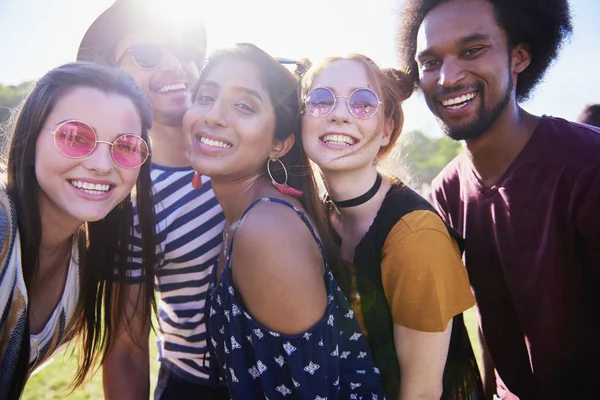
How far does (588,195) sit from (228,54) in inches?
85.8

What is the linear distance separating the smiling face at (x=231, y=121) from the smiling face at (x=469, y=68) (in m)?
1.22

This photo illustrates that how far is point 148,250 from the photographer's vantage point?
2.60 m

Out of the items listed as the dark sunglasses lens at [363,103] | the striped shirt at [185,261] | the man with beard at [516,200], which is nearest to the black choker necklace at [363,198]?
the dark sunglasses lens at [363,103]

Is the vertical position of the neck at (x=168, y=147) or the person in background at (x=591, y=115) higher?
the person in background at (x=591, y=115)

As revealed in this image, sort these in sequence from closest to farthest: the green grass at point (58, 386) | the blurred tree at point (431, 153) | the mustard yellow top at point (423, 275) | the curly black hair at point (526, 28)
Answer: the mustard yellow top at point (423, 275) < the curly black hair at point (526, 28) < the green grass at point (58, 386) < the blurred tree at point (431, 153)

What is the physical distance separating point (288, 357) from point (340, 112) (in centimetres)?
134

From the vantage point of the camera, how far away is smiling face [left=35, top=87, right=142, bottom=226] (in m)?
2.04

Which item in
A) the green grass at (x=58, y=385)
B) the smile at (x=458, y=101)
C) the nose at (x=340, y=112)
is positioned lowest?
the green grass at (x=58, y=385)

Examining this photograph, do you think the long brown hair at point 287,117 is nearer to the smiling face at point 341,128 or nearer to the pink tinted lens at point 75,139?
the smiling face at point 341,128

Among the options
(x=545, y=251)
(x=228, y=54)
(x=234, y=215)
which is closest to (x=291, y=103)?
(x=228, y=54)

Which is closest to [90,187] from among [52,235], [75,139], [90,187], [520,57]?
[90,187]

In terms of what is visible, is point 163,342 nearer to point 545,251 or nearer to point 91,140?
point 91,140

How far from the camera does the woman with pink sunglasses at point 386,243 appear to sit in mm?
2023

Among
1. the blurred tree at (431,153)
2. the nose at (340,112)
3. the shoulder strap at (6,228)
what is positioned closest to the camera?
the shoulder strap at (6,228)
